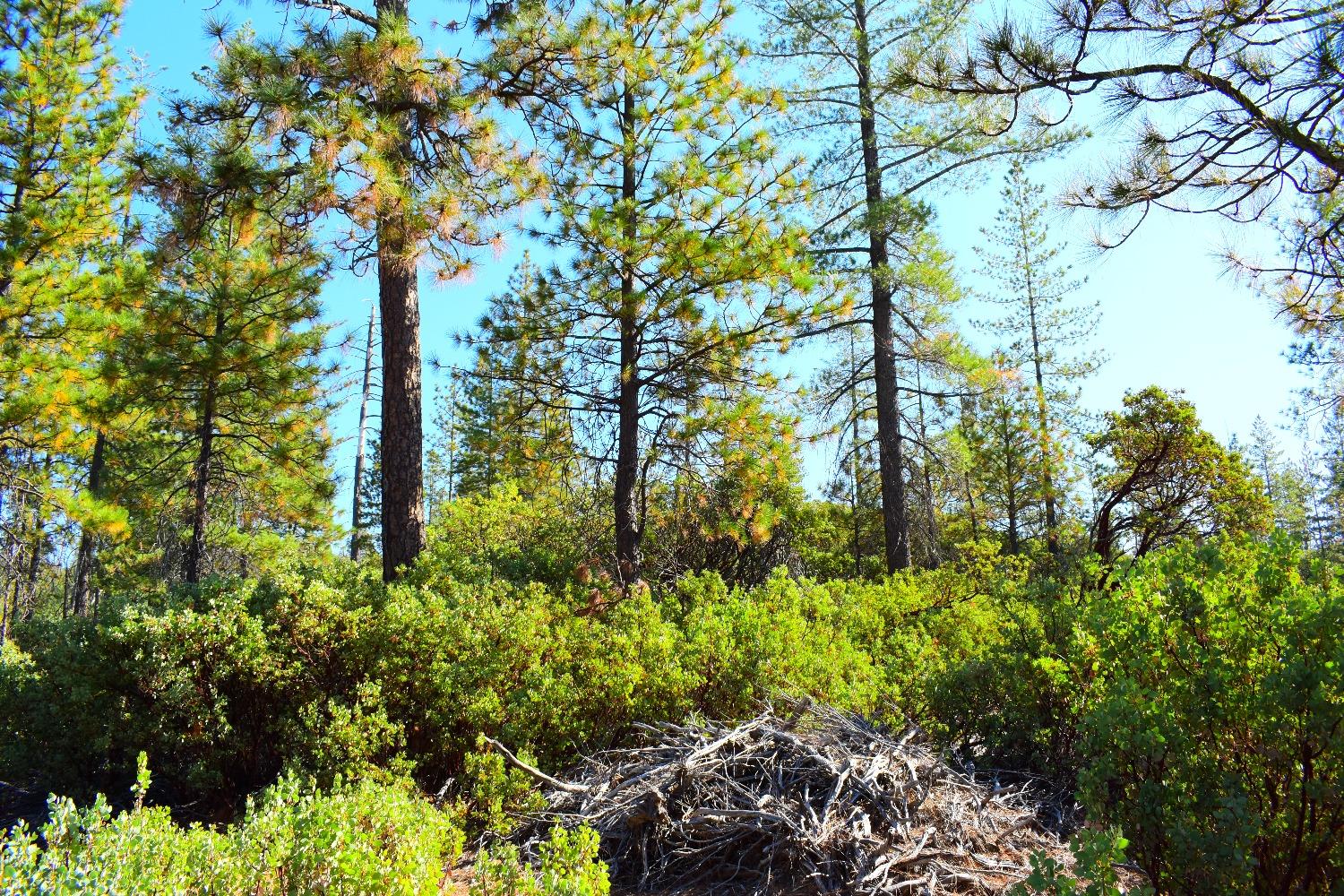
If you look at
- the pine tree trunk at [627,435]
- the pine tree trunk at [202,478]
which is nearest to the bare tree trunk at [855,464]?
the pine tree trunk at [627,435]

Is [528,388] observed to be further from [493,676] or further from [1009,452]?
[1009,452]

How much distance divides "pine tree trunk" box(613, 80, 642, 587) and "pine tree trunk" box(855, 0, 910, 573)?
5.04 metres

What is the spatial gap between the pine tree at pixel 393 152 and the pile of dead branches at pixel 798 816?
155 inches

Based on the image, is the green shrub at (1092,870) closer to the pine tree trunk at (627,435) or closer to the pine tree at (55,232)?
the pine tree trunk at (627,435)

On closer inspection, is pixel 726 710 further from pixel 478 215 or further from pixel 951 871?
pixel 478 215

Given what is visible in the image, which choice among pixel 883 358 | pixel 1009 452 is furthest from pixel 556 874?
pixel 1009 452

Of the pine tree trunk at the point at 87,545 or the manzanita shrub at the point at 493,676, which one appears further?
the pine tree trunk at the point at 87,545

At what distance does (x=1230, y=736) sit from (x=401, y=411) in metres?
6.43

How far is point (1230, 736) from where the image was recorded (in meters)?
2.71

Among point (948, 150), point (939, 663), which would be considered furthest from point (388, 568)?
point (948, 150)

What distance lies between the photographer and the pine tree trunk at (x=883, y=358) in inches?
500

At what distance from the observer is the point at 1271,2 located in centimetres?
488

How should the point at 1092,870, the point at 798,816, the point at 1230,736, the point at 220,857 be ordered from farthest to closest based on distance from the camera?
the point at 798,816 → the point at 1230,736 → the point at 220,857 → the point at 1092,870

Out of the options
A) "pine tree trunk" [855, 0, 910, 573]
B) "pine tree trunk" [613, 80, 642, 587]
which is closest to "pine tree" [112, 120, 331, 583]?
"pine tree trunk" [613, 80, 642, 587]
